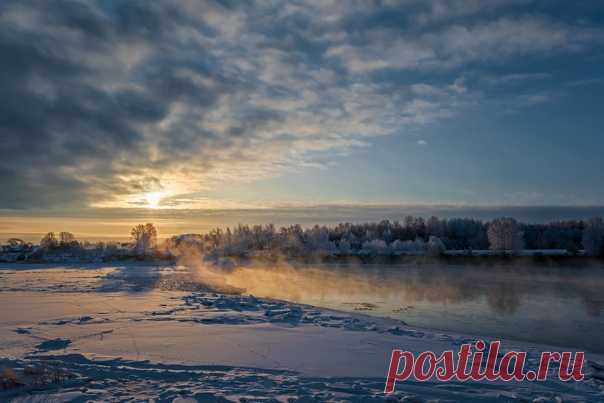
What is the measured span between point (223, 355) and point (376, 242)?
67189 mm

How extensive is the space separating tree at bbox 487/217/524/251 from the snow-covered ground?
58440mm

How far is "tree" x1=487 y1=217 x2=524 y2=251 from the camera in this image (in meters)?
63.7

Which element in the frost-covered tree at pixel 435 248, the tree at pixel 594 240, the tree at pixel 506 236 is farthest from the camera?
the frost-covered tree at pixel 435 248

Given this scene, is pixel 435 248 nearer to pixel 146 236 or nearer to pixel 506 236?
pixel 506 236

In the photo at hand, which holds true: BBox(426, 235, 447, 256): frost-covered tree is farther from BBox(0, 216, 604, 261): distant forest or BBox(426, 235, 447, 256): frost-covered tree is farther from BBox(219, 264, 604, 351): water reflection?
BBox(219, 264, 604, 351): water reflection

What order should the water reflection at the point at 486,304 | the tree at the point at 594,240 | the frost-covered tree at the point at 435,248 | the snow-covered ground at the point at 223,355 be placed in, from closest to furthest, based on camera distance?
the snow-covered ground at the point at 223,355, the water reflection at the point at 486,304, the tree at the point at 594,240, the frost-covered tree at the point at 435,248

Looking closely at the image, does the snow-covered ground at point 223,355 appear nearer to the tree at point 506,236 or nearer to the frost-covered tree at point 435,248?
the frost-covered tree at point 435,248

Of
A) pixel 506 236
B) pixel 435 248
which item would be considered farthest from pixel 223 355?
pixel 506 236

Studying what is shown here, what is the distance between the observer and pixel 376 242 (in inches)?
2894

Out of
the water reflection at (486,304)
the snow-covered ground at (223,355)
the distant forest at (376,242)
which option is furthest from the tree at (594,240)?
the snow-covered ground at (223,355)

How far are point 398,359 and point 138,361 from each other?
4.46m

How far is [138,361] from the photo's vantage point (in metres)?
7.30

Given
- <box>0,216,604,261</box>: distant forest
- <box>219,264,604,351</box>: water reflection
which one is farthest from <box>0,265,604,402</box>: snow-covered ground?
<box>0,216,604,261</box>: distant forest

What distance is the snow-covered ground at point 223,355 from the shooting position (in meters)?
5.93
